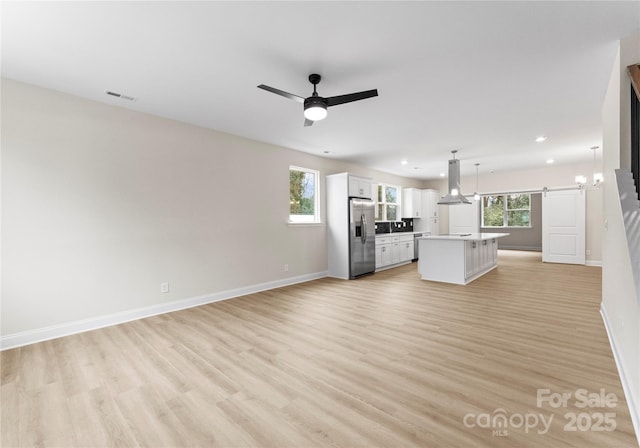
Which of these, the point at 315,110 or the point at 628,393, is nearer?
the point at 628,393

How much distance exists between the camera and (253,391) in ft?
6.82

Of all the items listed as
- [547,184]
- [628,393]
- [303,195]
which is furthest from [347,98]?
[547,184]

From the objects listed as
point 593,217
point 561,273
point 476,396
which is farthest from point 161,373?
point 593,217

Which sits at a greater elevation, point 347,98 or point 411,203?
point 347,98

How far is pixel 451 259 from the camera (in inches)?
218

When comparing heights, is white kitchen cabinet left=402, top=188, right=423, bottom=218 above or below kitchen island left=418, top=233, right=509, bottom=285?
above

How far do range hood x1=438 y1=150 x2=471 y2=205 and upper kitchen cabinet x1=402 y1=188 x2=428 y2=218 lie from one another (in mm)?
2656

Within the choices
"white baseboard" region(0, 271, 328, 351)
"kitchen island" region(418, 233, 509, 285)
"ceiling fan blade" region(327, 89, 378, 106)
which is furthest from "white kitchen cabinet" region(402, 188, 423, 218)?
"ceiling fan blade" region(327, 89, 378, 106)

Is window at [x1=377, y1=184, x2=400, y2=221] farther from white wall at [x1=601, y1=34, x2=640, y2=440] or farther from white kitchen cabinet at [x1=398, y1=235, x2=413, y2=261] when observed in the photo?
white wall at [x1=601, y1=34, x2=640, y2=440]

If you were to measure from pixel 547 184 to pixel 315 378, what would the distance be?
29.9 ft

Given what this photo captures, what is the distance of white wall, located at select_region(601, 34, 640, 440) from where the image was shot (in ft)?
5.98

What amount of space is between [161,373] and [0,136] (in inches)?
116

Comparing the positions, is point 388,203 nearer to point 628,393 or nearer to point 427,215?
point 427,215

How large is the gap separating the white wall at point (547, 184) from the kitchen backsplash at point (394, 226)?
5.04ft
